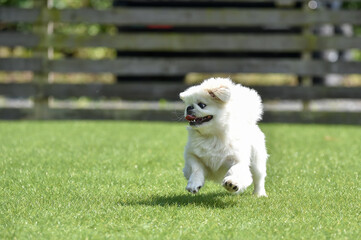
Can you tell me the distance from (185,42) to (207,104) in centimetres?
505

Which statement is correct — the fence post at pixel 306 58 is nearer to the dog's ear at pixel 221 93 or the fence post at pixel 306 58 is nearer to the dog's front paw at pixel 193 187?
the dog's ear at pixel 221 93

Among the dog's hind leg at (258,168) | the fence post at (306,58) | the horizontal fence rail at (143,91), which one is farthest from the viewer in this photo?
the fence post at (306,58)

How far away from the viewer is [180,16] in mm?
8844

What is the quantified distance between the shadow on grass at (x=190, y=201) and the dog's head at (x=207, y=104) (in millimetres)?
478

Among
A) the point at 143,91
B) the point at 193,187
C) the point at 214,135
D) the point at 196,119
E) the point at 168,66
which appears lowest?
the point at 143,91

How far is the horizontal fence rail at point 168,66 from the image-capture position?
8.85 metres

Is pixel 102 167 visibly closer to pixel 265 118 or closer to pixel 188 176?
pixel 188 176

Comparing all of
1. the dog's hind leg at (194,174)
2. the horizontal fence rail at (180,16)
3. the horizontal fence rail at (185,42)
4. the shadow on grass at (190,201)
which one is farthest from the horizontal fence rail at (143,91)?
the dog's hind leg at (194,174)

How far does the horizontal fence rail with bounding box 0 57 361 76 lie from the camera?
29.0 feet

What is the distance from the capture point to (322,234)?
3.09m

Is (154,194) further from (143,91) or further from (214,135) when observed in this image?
(143,91)

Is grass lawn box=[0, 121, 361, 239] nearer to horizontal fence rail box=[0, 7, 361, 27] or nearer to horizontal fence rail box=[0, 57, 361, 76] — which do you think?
horizontal fence rail box=[0, 57, 361, 76]

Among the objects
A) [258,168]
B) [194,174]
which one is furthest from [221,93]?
[258,168]

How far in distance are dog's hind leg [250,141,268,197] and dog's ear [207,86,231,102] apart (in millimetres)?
464
